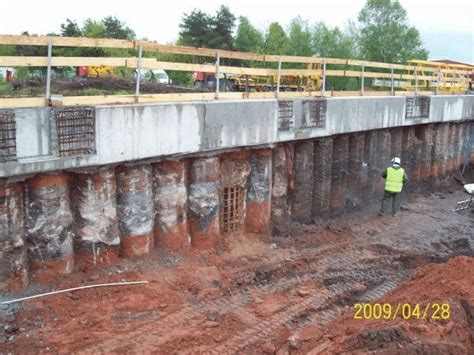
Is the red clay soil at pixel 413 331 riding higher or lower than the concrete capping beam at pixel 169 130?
lower

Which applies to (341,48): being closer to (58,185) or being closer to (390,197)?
(390,197)

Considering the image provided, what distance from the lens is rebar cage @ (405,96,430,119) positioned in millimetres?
15048

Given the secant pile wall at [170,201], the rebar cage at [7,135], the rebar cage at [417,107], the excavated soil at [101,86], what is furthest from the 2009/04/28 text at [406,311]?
the rebar cage at [417,107]

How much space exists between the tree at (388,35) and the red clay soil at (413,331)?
36.0 meters

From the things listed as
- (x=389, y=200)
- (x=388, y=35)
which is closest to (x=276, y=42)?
(x=388, y=35)

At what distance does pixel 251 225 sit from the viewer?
10375 millimetres

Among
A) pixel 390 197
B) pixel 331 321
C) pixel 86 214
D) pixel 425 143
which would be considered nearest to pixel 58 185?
pixel 86 214

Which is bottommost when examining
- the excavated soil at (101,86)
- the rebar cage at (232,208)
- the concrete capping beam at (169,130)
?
the rebar cage at (232,208)

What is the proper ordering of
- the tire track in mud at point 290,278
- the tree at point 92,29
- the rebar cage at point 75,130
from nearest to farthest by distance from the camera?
the tire track in mud at point 290,278, the rebar cage at point 75,130, the tree at point 92,29

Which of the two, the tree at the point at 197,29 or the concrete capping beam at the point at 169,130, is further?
the tree at the point at 197,29

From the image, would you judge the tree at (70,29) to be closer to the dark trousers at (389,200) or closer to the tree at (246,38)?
the tree at (246,38)

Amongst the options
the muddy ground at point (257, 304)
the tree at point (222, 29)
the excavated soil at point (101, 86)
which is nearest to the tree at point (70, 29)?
the tree at point (222, 29)

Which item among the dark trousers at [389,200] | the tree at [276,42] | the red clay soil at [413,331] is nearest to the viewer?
the red clay soil at [413,331]

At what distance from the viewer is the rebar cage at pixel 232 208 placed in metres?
9.98
